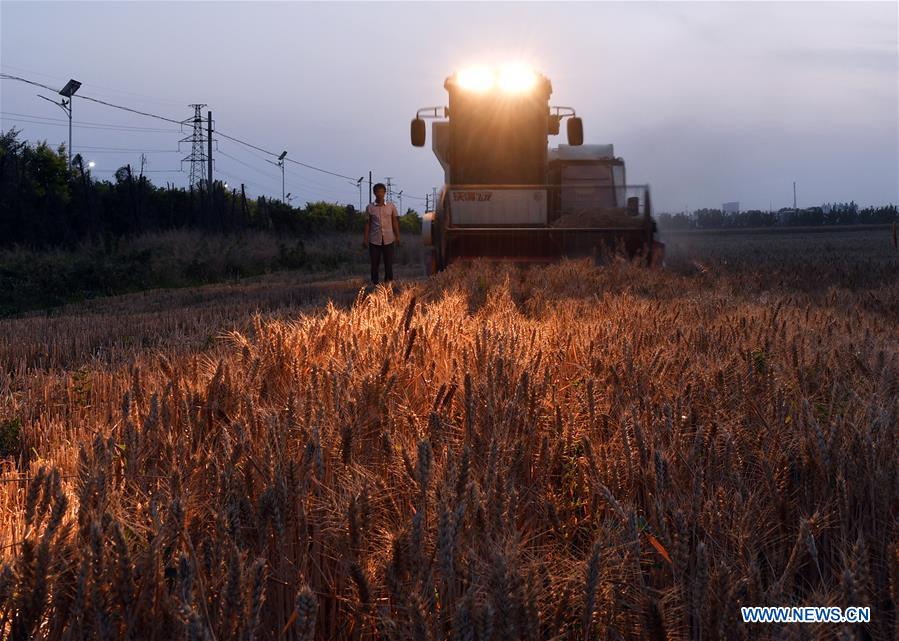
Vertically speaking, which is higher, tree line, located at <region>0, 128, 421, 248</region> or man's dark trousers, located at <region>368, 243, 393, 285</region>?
tree line, located at <region>0, 128, 421, 248</region>

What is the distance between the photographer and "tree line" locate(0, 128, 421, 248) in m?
27.9

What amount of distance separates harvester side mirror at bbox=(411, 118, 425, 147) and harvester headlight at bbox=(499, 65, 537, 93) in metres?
2.81

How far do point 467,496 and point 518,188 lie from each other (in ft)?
45.0

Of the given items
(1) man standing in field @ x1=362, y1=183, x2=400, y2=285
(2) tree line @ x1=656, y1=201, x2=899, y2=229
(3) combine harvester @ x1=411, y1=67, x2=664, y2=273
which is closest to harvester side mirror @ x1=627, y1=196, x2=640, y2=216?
(3) combine harvester @ x1=411, y1=67, x2=664, y2=273

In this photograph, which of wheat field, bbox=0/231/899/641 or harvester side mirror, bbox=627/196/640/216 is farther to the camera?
harvester side mirror, bbox=627/196/640/216

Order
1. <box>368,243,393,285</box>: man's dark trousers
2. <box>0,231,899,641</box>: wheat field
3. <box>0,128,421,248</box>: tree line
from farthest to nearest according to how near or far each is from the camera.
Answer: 1. <box>0,128,421,248</box>: tree line
2. <box>368,243,393,285</box>: man's dark trousers
3. <box>0,231,899,641</box>: wheat field

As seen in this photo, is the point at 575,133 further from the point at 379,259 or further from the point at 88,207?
the point at 88,207

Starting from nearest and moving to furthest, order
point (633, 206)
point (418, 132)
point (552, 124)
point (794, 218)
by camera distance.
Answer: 1. point (418, 132)
2. point (633, 206)
3. point (552, 124)
4. point (794, 218)

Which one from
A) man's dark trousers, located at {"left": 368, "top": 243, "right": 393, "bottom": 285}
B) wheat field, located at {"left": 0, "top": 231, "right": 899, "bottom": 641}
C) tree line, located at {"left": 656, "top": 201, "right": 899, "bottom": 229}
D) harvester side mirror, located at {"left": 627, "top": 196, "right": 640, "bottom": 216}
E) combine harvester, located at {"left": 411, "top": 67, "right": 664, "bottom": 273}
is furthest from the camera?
tree line, located at {"left": 656, "top": 201, "right": 899, "bottom": 229}

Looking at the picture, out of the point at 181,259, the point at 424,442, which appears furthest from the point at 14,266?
the point at 424,442

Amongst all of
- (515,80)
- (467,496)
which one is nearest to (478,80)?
(515,80)

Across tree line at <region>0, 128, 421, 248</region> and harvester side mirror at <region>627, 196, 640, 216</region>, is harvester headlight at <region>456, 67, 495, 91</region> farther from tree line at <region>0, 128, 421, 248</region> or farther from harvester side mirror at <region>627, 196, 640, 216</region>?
tree line at <region>0, 128, 421, 248</region>

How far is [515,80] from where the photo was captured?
16.6 m

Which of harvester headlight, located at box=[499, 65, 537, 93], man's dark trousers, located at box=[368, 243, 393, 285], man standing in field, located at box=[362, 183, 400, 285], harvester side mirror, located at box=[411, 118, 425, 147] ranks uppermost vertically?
harvester headlight, located at box=[499, 65, 537, 93]
